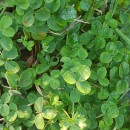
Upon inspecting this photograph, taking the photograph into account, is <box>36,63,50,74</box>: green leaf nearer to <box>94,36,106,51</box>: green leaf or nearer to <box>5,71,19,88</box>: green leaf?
<box>5,71,19,88</box>: green leaf

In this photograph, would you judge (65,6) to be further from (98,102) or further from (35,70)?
(98,102)

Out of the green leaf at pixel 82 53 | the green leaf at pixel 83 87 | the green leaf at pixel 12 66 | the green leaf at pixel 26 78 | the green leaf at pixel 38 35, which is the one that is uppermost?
the green leaf at pixel 38 35

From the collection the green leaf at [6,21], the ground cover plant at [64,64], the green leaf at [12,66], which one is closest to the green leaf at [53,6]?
the ground cover plant at [64,64]

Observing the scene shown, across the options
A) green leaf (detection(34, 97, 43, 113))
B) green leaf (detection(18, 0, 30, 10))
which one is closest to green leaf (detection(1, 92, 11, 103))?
green leaf (detection(34, 97, 43, 113))

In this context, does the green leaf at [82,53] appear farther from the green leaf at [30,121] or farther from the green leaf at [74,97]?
the green leaf at [30,121]

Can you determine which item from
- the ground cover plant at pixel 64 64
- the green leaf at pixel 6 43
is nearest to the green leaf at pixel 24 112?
the ground cover plant at pixel 64 64

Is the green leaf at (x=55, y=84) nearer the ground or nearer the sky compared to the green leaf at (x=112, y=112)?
nearer the sky

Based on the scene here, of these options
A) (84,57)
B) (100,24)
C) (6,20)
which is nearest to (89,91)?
(84,57)

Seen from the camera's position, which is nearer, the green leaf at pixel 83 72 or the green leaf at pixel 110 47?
the green leaf at pixel 83 72
